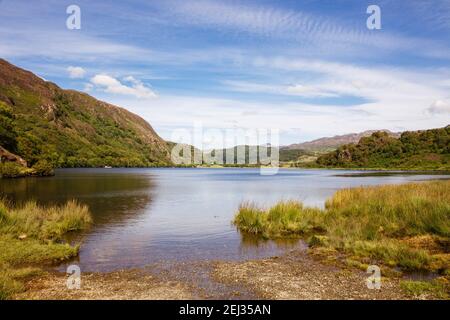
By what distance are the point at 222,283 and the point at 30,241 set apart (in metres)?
11.9

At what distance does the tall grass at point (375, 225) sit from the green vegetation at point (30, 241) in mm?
12250

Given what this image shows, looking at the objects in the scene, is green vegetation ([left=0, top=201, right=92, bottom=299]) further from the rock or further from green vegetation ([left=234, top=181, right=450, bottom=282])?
the rock

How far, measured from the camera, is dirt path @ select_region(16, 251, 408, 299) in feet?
40.5

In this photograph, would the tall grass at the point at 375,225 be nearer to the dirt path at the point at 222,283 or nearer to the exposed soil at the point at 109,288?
the dirt path at the point at 222,283

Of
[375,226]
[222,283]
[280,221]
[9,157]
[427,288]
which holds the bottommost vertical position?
[222,283]

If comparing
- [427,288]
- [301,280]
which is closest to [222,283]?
[301,280]

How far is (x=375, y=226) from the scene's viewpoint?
73.5 ft

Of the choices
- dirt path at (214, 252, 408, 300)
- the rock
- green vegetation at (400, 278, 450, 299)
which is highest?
the rock

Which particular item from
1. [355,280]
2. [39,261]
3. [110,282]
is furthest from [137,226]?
[355,280]

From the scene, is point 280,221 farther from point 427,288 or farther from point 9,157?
point 9,157

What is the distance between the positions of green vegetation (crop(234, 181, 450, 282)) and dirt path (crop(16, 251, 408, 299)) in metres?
2.76

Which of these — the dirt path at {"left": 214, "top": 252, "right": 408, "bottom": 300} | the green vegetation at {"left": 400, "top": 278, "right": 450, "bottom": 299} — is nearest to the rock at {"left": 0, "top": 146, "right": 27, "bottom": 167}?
the dirt path at {"left": 214, "top": 252, "right": 408, "bottom": 300}
